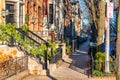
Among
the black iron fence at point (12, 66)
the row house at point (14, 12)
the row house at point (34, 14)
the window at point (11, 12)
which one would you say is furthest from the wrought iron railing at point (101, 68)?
the window at point (11, 12)

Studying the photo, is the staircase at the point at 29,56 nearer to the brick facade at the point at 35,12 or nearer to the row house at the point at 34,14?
the row house at the point at 34,14

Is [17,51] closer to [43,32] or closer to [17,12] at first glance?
[17,12]

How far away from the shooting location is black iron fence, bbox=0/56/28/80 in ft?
47.3

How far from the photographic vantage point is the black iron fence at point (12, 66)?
47.3ft

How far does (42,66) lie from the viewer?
61.9ft

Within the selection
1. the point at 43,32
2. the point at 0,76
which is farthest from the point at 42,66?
the point at 43,32

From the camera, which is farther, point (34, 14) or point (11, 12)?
point (34, 14)

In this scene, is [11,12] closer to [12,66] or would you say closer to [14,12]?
[14,12]

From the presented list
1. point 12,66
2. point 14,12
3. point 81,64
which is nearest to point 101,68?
point 12,66

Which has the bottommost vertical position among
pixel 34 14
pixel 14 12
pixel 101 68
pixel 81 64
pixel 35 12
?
pixel 81 64

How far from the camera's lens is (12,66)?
15633mm

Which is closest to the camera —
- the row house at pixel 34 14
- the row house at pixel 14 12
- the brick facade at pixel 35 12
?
the row house at pixel 14 12

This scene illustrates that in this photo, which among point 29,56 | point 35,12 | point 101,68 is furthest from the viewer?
point 35,12

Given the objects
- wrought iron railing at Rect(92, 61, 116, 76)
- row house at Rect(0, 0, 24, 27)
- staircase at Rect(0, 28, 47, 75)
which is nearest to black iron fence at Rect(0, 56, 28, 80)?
staircase at Rect(0, 28, 47, 75)
